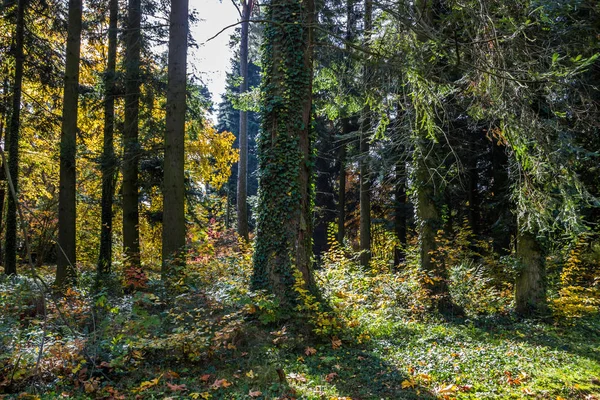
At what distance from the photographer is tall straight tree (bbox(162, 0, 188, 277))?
767 cm

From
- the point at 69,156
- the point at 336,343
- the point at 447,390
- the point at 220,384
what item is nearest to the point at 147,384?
the point at 220,384

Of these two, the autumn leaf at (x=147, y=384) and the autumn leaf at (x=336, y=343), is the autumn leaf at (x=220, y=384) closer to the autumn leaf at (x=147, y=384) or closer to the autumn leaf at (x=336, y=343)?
the autumn leaf at (x=147, y=384)

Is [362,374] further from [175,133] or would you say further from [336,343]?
[175,133]

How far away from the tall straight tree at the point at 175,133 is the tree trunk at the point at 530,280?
7128mm

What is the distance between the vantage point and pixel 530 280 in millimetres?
7836

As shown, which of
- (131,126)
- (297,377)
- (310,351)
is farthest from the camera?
(131,126)

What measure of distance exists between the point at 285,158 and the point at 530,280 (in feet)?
18.9

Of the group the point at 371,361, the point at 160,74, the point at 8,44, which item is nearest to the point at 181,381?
the point at 371,361

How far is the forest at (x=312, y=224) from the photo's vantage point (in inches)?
173

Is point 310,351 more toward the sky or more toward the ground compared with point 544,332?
more toward the sky

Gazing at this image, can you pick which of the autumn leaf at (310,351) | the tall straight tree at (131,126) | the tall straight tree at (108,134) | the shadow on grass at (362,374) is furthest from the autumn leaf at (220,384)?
the tall straight tree at (108,134)

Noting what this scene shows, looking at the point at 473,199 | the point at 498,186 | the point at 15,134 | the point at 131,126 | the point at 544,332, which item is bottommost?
the point at 544,332

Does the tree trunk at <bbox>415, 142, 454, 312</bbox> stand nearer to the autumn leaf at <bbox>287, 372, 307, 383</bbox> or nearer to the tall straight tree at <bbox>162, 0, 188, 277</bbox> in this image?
the autumn leaf at <bbox>287, 372, 307, 383</bbox>

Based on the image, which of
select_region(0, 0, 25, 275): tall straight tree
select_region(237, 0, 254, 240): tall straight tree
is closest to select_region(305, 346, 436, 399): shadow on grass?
select_region(237, 0, 254, 240): tall straight tree
